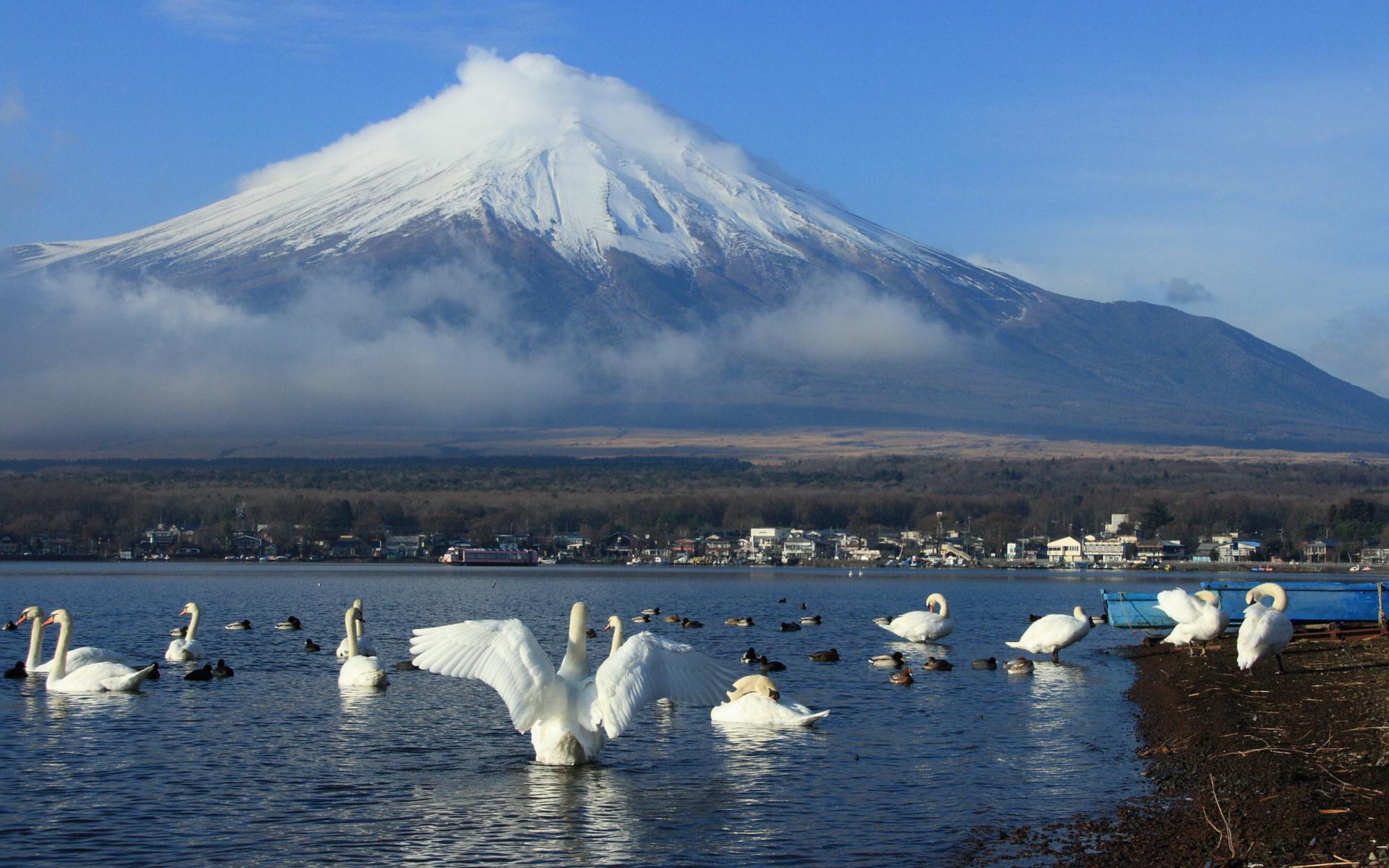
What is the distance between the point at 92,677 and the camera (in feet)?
Result: 75.4

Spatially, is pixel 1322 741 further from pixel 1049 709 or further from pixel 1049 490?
pixel 1049 490

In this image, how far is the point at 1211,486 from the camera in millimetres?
171375

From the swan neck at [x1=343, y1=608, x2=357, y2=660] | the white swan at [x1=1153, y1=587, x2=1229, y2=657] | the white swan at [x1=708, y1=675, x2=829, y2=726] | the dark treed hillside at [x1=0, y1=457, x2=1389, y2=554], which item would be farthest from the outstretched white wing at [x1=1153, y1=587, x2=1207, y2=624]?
the dark treed hillside at [x1=0, y1=457, x2=1389, y2=554]

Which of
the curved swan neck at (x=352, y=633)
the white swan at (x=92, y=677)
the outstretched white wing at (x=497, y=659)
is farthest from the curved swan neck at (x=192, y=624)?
the outstretched white wing at (x=497, y=659)

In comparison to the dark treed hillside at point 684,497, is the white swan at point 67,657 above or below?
below

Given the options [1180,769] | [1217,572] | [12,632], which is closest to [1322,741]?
[1180,769]

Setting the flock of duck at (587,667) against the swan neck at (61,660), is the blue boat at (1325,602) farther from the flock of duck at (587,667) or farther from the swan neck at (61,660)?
the swan neck at (61,660)

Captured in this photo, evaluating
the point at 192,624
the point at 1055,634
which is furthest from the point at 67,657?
the point at 1055,634

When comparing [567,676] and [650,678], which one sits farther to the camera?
[567,676]

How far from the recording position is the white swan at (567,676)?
14.8 metres

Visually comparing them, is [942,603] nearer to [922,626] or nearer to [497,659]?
[922,626]

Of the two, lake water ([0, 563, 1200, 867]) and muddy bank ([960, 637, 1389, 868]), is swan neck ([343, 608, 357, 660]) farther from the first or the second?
muddy bank ([960, 637, 1389, 868])

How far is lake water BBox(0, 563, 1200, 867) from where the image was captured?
12914mm

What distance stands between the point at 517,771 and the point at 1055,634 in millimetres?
15237
